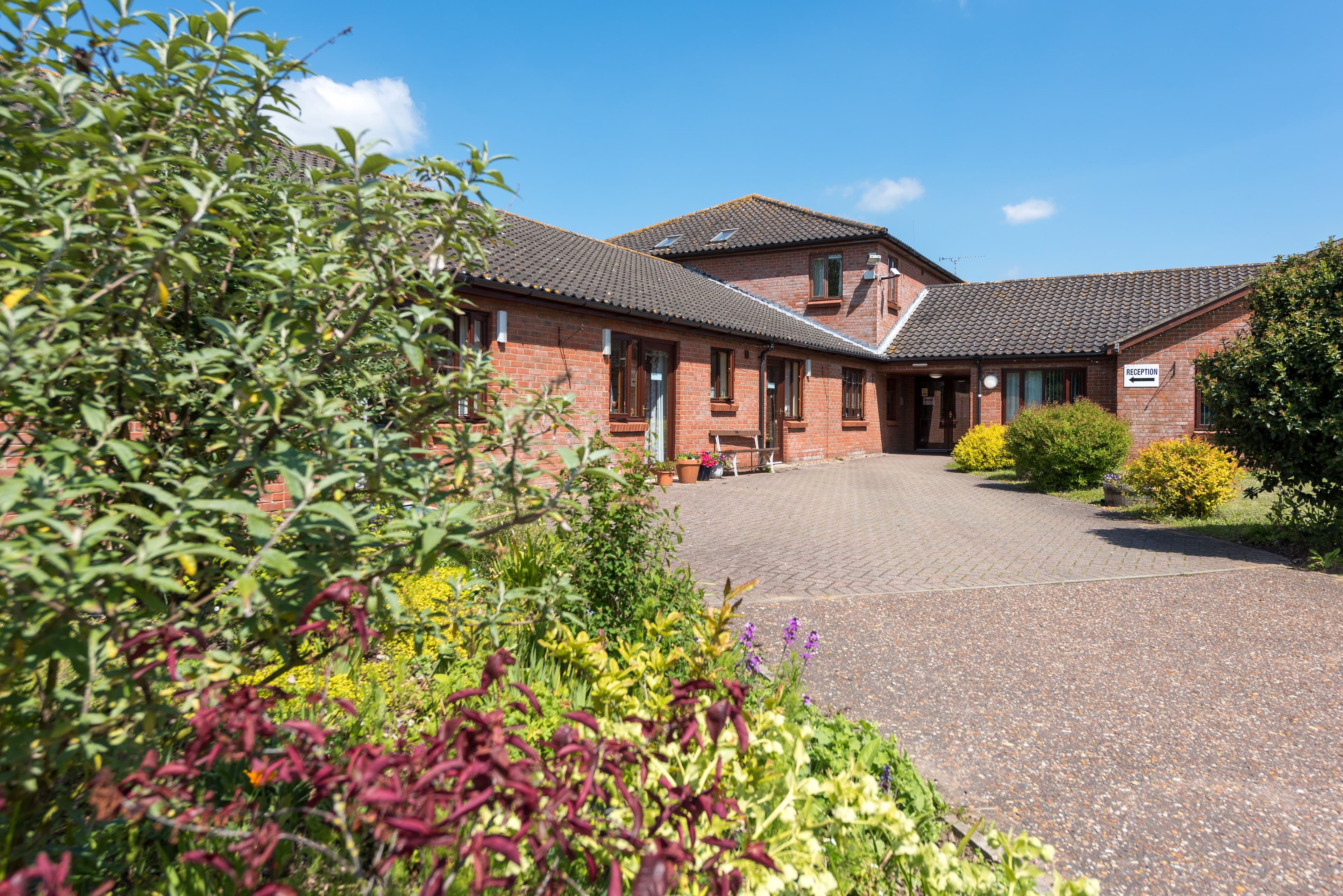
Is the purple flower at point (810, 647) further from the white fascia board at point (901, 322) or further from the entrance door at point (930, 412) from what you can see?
the entrance door at point (930, 412)

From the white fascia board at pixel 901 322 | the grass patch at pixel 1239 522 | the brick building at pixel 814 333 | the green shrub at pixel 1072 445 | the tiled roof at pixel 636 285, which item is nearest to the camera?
the grass patch at pixel 1239 522

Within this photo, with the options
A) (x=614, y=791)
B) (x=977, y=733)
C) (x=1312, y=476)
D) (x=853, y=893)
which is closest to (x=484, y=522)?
(x=614, y=791)

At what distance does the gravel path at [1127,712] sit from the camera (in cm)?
281

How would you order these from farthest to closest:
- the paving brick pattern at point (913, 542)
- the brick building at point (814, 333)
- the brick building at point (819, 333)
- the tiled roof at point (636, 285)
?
Answer: the brick building at point (819, 333) → the brick building at point (814, 333) → the tiled roof at point (636, 285) → the paving brick pattern at point (913, 542)

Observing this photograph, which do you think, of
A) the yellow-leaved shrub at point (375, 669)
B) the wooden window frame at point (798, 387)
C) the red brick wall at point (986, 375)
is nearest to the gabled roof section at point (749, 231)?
the red brick wall at point (986, 375)

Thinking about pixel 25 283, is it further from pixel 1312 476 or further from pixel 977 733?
pixel 1312 476

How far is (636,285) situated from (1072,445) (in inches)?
384

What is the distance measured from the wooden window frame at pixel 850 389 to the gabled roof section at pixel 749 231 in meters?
4.34

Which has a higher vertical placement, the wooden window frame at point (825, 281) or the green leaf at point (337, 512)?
the wooden window frame at point (825, 281)

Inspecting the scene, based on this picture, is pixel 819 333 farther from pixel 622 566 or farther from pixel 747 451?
pixel 622 566

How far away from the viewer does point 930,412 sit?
26406mm

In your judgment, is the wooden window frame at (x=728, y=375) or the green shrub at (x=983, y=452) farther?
the green shrub at (x=983, y=452)

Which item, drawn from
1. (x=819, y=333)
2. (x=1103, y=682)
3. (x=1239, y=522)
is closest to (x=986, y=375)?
(x=819, y=333)

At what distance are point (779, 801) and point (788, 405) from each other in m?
17.7
